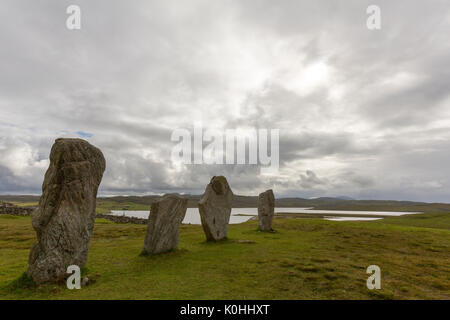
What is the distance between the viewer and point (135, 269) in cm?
1173

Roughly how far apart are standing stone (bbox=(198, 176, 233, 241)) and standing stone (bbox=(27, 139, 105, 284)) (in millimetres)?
9068

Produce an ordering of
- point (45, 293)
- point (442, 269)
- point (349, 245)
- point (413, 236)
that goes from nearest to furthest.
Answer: point (45, 293) < point (442, 269) < point (349, 245) < point (413, 236)

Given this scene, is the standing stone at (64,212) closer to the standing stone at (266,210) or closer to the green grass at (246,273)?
the green grass at (246,273)

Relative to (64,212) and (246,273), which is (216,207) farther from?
(64,212)

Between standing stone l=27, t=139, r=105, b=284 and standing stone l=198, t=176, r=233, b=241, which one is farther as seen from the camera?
standing stone l=198, t=176, r=233, b=241

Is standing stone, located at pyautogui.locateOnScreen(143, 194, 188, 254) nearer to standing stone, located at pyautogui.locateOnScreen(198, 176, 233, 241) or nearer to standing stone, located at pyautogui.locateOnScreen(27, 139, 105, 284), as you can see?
standing stone, located at pyautogui.locateOnScreen(198, 176, 233, 241)

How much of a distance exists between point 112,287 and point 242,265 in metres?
5.89

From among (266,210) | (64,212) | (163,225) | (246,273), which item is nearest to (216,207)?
(163,225)

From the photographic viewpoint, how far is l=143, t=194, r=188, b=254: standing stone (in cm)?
1427

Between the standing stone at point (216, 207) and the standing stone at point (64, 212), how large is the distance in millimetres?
9068

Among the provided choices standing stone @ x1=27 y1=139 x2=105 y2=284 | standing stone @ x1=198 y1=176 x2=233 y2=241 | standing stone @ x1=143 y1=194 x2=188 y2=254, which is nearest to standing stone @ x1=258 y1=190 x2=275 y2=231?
standing stone @ x1=198 y1=176 x2=233 y2=241

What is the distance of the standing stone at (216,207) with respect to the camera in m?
18.7
